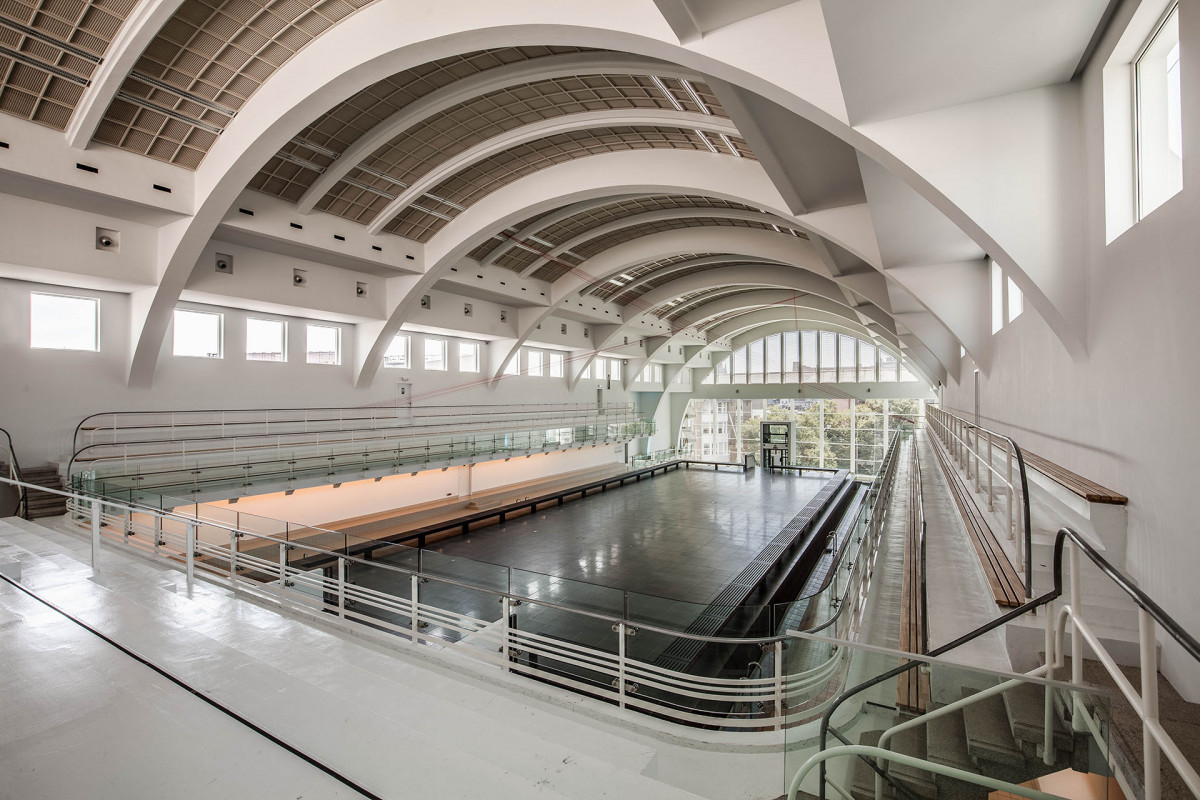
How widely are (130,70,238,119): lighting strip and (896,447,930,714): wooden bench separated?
465 inches

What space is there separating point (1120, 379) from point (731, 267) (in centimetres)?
2117

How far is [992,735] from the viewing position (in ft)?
5.24

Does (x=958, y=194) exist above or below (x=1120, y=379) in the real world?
above

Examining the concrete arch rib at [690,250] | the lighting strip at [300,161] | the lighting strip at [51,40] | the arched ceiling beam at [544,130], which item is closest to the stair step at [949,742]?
the arched ceiling beam at [544,130]

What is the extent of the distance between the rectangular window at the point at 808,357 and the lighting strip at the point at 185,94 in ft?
103

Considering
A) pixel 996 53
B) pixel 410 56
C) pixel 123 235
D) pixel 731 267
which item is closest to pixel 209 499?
pixel 123 235

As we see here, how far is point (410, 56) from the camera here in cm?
755

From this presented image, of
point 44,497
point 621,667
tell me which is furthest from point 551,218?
point 621,667

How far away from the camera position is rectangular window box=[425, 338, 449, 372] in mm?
19203

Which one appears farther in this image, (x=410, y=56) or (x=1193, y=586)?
(x=410, y=56)

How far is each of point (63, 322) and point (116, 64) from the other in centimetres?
618

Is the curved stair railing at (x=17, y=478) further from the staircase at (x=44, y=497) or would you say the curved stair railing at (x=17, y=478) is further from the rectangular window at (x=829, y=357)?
the rectangular window at (x=829, y=357)

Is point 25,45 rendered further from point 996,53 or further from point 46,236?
point 996,53

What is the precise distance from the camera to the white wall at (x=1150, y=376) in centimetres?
271
